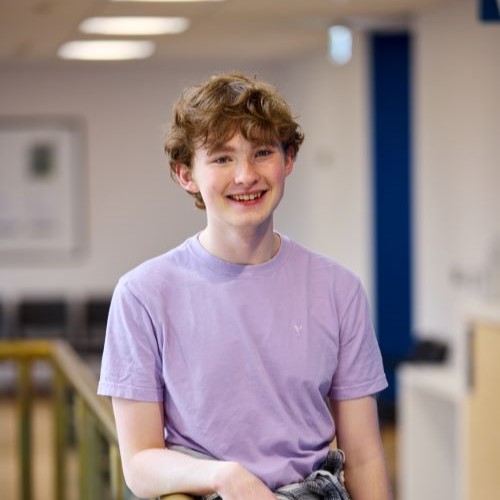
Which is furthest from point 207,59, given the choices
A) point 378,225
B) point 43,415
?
point 43,415

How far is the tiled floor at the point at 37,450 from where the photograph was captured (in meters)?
8.30

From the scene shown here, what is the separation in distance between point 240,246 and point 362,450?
354mm

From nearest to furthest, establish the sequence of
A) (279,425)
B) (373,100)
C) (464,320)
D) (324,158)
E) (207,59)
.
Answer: (279,425)
(464,320)
(373,100)
(324,158)
(207,59)

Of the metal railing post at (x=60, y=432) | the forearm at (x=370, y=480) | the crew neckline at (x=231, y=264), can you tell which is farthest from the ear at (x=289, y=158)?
the metal railing post at (x=60, y=432)

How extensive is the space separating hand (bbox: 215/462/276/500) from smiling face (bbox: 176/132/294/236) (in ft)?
1.16

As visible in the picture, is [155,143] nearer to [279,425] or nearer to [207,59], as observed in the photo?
[207,59]

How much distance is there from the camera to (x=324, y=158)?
37.1ft

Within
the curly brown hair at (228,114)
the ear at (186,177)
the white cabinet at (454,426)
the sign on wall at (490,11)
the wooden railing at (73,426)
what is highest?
the sign on wall at (490,11)

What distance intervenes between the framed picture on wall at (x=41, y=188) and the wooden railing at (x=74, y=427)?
6.16 metres

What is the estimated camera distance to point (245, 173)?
6.07 feet

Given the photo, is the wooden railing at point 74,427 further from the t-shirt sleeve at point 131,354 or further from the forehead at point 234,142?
the forehead at point 234,142

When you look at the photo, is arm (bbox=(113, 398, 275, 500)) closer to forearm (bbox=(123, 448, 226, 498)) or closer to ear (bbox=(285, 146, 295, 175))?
forearm (bbox=(123, 448, 226, 498))

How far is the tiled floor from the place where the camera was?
8.30 meters

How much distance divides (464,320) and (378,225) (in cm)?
463
